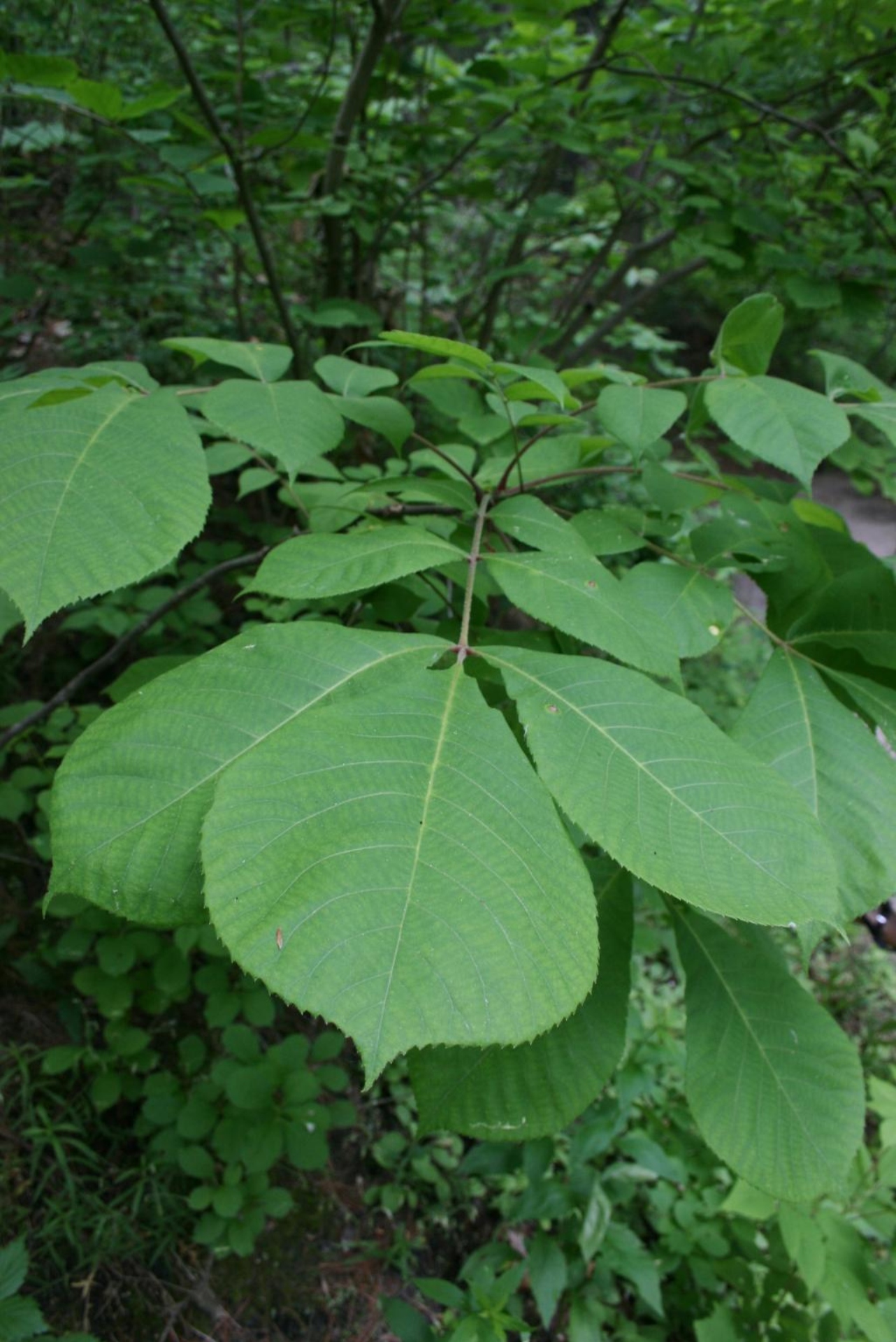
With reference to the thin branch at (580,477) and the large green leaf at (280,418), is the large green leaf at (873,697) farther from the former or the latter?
the large green leaf at (280,418)

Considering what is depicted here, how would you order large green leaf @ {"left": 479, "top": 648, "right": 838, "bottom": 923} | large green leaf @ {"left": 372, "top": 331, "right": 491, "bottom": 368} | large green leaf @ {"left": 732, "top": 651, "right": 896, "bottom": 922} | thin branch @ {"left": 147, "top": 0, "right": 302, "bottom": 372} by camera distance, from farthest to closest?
1. thin branch @ {"left": 147, "top": 0, "right": 302, "bottom": 372}
2. large green leaf @ {"left": 372, "top": 331, "right": 491, "bottom": 368}
3. large green leaf @ {"left": 732, "top": 651, "right": 896, "bottom": 922}
4. large green leaf @ {"left": 479, "top": 648, "right": 838, "bottom": 923}

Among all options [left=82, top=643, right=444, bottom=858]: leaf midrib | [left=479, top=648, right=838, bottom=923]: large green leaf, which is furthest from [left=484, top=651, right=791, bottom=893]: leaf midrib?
[left=82, top=643, right=444, bottom=858]: leaf midrib

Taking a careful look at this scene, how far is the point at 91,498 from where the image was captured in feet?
2.16

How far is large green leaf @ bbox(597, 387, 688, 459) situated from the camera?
0.93 m

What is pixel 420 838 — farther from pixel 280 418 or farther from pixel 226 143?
pixel 226 143

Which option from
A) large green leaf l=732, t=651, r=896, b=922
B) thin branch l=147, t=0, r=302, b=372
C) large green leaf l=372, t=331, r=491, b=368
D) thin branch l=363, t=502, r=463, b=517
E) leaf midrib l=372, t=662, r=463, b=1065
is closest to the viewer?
leaf midrib l=372, t=662, r=463, b=1065

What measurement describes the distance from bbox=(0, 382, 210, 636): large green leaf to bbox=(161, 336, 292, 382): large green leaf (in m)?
0.26

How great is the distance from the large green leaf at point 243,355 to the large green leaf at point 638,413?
425 millimetres

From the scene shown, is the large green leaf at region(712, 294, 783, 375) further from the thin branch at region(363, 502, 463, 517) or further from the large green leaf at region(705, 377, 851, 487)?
the thin branch at region(363, 502, 463, 517)

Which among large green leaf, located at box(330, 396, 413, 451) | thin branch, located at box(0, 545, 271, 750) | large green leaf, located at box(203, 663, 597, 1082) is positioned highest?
large green leaf, located at box(330, 396, 413, 451)

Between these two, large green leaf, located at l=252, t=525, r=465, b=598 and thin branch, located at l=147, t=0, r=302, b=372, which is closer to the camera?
large green leaf, located at l=252, t=525, r=465, b=598

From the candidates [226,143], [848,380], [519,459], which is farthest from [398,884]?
[226,143]

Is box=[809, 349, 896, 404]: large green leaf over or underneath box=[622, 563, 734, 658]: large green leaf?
over

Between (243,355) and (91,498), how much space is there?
478 millimetres
